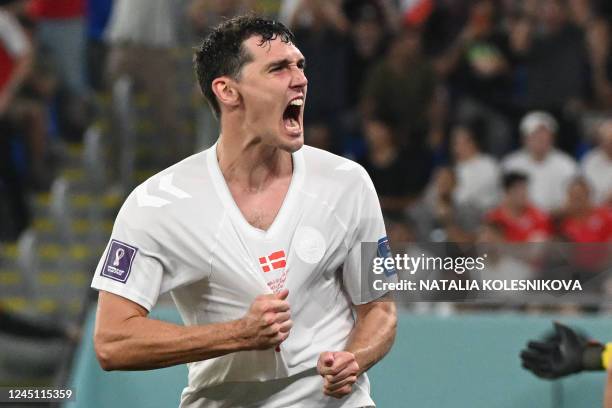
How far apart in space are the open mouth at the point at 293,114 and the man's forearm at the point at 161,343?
68 centimetres

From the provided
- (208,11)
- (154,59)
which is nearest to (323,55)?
(208,11)

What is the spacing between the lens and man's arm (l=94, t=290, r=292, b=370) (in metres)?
3.50

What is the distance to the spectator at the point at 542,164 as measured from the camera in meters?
8.69

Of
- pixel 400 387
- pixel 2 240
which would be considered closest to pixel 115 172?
pixel 2 240

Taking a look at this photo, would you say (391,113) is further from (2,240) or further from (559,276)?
(559,276)

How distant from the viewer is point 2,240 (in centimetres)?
886

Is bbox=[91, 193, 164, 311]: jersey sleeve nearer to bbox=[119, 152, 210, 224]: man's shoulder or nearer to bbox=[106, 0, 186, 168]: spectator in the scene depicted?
bbox=[119, 152, 210, 224]: man's shoulder

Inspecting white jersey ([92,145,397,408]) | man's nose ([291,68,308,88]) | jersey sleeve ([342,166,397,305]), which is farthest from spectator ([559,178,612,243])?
man's nose ([291,68,308,88])

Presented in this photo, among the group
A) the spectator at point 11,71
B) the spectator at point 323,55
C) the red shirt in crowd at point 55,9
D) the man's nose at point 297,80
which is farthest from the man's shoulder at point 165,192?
the red shirt in crowd at point 55,9

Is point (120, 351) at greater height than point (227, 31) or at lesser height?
lesser

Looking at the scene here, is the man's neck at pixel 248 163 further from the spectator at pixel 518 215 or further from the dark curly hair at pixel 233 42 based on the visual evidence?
the spectator at pixel 518 215

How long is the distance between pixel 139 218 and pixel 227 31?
67cm

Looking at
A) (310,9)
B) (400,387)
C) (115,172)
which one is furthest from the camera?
(310,9)

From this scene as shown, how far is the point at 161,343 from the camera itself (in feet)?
11.8
